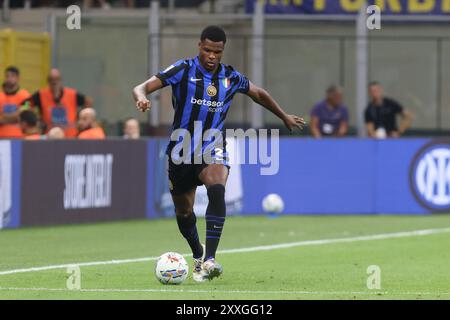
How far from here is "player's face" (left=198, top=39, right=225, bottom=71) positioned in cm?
1159

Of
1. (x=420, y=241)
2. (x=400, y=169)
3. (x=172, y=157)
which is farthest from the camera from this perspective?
(x=400, y=169)

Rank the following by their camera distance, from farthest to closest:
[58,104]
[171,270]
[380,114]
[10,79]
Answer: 1. [380,114]
2. [58,104]
3. [10,79]
4. [171,270]

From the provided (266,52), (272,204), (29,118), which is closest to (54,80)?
(29,118)

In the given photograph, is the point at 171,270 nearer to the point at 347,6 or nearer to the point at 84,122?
the point at 84,122

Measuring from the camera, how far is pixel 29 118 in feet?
63.2

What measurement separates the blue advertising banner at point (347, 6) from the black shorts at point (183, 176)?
12754 millimetres

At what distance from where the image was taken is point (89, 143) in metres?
19.2

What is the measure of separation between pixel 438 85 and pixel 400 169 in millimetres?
4427

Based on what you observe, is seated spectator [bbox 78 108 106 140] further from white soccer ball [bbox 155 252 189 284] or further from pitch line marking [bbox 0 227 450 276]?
white soccer ball [bbox 155 252 189 284]

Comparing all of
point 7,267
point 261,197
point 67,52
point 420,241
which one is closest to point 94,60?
point 67,52

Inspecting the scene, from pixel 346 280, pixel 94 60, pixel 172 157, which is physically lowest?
pixel 346 280

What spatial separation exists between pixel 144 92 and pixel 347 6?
44.9ft

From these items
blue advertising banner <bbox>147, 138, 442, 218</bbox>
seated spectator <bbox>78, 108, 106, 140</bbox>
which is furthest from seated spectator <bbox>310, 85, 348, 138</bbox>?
seated spectator <bbox>78, 108, 106, 140</bbox>

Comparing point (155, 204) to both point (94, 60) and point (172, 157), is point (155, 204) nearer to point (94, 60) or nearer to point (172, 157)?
point (94, 60)
